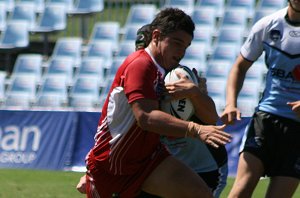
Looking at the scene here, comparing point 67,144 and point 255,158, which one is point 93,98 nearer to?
point 67,144

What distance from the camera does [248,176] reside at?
6.40 m

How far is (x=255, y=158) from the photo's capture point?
647 cm

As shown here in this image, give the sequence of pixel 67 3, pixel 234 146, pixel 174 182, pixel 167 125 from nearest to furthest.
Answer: pixel 167 125
pixel 174 182
pixel 234 146
pixel 67 3

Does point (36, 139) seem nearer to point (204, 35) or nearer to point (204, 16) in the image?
point (204, 35)

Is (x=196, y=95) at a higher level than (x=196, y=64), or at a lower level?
higher

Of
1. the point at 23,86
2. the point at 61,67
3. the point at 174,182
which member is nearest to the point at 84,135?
the point at 23,86


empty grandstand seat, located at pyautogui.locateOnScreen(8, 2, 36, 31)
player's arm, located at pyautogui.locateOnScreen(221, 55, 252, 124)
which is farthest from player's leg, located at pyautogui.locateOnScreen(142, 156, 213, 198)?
empty grandstand seat, located at pyautogui.locateOnScreen(8, 2, 36, 31)

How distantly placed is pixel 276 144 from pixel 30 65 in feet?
35.6

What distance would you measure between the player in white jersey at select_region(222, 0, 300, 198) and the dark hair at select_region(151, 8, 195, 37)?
3.07ft

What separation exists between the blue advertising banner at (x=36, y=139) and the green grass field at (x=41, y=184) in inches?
16.1

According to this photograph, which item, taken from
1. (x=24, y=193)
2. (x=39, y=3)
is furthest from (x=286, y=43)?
(x=39, y=3)

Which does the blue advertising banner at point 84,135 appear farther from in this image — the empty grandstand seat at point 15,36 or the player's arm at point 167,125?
the player's arm at point 167,125

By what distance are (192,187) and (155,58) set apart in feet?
2.66

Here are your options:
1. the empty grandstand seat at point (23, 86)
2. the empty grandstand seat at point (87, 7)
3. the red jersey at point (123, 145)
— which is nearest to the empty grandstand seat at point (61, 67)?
the empty grandstand seat at point (23, 86)
